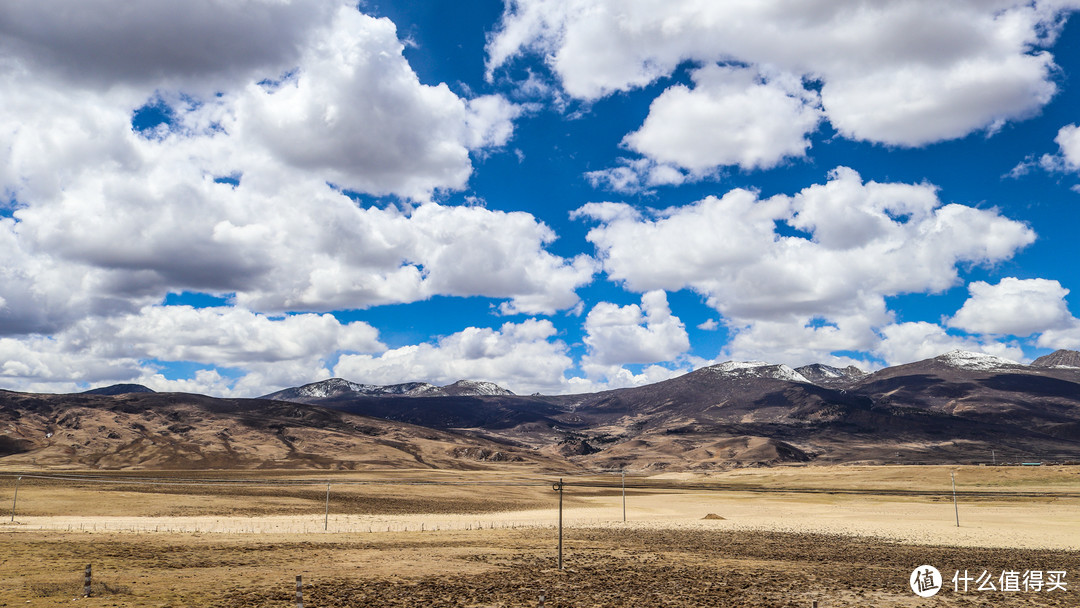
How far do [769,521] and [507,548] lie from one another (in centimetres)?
3602

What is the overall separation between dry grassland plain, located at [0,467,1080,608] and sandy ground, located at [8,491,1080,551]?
268 mm

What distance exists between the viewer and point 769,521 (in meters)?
68.6

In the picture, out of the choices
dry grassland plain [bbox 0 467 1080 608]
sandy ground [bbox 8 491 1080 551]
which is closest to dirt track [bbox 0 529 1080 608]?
dry grassland plain [bbox 0 467 1080 608]

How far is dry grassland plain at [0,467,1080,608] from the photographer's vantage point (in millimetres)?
28717

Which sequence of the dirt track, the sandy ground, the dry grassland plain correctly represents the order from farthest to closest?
the sandy ground < the dry grassland plain < the dirt track

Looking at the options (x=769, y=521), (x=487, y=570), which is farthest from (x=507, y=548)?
(x=769, y=521)

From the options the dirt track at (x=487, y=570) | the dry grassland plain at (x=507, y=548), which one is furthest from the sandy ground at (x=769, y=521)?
the dirt track at (x=487, y=570)

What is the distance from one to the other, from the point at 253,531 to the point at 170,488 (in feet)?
172

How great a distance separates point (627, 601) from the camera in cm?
2823

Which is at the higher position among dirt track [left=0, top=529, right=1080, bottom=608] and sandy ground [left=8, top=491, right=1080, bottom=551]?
dirt track [left=0, top=529, right=1080, bottom=608]

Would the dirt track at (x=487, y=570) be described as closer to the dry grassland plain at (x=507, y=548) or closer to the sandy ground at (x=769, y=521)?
the dry grassland plain at (x=507, y=548)

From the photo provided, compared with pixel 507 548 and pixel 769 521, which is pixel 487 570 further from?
pixel 769 521

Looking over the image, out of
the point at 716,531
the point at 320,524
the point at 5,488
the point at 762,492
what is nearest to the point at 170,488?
the point at 5,488

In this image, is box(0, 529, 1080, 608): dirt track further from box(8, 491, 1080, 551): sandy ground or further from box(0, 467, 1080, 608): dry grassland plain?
box(8, 491, 1080, 551): sandy ground
